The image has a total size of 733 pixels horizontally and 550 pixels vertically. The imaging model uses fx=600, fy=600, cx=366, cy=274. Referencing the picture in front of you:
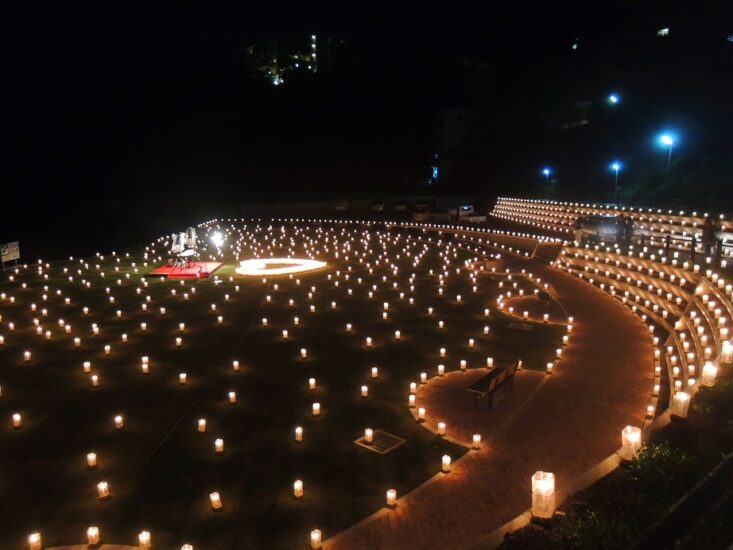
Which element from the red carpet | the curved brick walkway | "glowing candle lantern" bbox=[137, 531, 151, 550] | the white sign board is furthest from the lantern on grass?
the white sign board

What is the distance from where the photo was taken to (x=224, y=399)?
39.9 ft

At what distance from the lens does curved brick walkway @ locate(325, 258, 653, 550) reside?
7613mm

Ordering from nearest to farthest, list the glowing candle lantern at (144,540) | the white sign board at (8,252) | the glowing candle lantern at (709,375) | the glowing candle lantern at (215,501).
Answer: the glowing candle lantern at (144,540) → the glowing candle lantern at (215,501) → the glowing candle lantern at (709,375) → the white sign board at (8,252)

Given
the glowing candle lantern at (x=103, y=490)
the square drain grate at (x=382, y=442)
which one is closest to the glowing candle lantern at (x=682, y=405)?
the square drain grate at (x=382, y=442)

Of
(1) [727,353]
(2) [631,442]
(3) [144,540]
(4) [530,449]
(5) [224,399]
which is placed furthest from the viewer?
(5) [224,399]

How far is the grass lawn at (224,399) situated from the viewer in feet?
27.1

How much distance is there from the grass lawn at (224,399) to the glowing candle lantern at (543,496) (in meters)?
2.54

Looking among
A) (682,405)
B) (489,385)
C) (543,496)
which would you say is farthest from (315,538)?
(682,405)

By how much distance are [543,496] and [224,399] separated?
7414mm

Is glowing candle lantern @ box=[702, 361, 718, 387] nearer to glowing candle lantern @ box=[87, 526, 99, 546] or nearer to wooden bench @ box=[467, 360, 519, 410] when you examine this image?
wooden bench @ box=[467, 360, 519, 410]

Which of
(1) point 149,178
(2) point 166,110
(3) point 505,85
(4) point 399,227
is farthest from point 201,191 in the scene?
(3) point 505,85

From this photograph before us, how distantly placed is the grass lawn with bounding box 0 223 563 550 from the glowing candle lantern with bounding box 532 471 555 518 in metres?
2.54

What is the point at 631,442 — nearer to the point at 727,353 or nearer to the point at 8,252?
the point at 727,353

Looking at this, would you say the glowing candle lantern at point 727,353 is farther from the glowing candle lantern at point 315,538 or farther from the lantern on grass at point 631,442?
the glowing candle lantern at point 315,538
